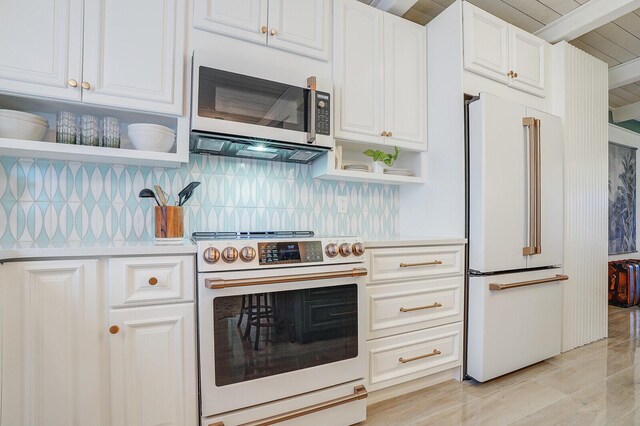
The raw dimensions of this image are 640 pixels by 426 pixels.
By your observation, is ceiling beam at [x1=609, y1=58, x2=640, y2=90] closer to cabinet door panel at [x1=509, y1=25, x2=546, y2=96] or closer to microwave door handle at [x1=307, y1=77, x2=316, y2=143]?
cabinet door panel at [x1=509, y1=25, x2=546, y2=96]

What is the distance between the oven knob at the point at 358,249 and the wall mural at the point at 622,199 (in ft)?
16.1

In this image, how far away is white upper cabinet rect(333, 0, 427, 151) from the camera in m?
2.10

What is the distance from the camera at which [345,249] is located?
171cm

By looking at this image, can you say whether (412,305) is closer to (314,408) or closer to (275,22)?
(314,408)

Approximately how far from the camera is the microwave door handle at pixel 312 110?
185 centimetres

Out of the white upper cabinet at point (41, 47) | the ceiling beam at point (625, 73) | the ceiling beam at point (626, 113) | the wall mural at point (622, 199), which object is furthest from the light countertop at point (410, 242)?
the ceiling beam at point (626, 113)

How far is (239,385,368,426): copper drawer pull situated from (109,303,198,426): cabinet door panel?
33cm

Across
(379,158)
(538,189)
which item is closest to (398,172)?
(379,158)

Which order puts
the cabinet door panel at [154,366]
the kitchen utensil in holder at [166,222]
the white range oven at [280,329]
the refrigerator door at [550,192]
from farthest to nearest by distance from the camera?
the refrigerator door at [550,192] < the kitchen utensil in holder at [166,222] < the white range oven at [280,329] < the cabinet door panel at [154,366]

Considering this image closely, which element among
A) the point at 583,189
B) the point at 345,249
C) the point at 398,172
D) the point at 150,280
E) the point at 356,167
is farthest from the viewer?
the point at 583,189

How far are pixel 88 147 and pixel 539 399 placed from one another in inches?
113

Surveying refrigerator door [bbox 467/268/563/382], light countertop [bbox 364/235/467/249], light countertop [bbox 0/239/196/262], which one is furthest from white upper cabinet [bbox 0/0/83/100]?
refrigerator door [bbox 467/268/563/382]

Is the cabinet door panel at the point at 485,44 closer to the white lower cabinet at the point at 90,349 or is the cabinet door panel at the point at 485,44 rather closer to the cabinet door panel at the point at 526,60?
the cabinet door panel at the point at 526,60

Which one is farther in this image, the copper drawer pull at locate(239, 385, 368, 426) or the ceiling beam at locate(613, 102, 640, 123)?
the ceiling beam at locate(613, 102, 640, 123)
